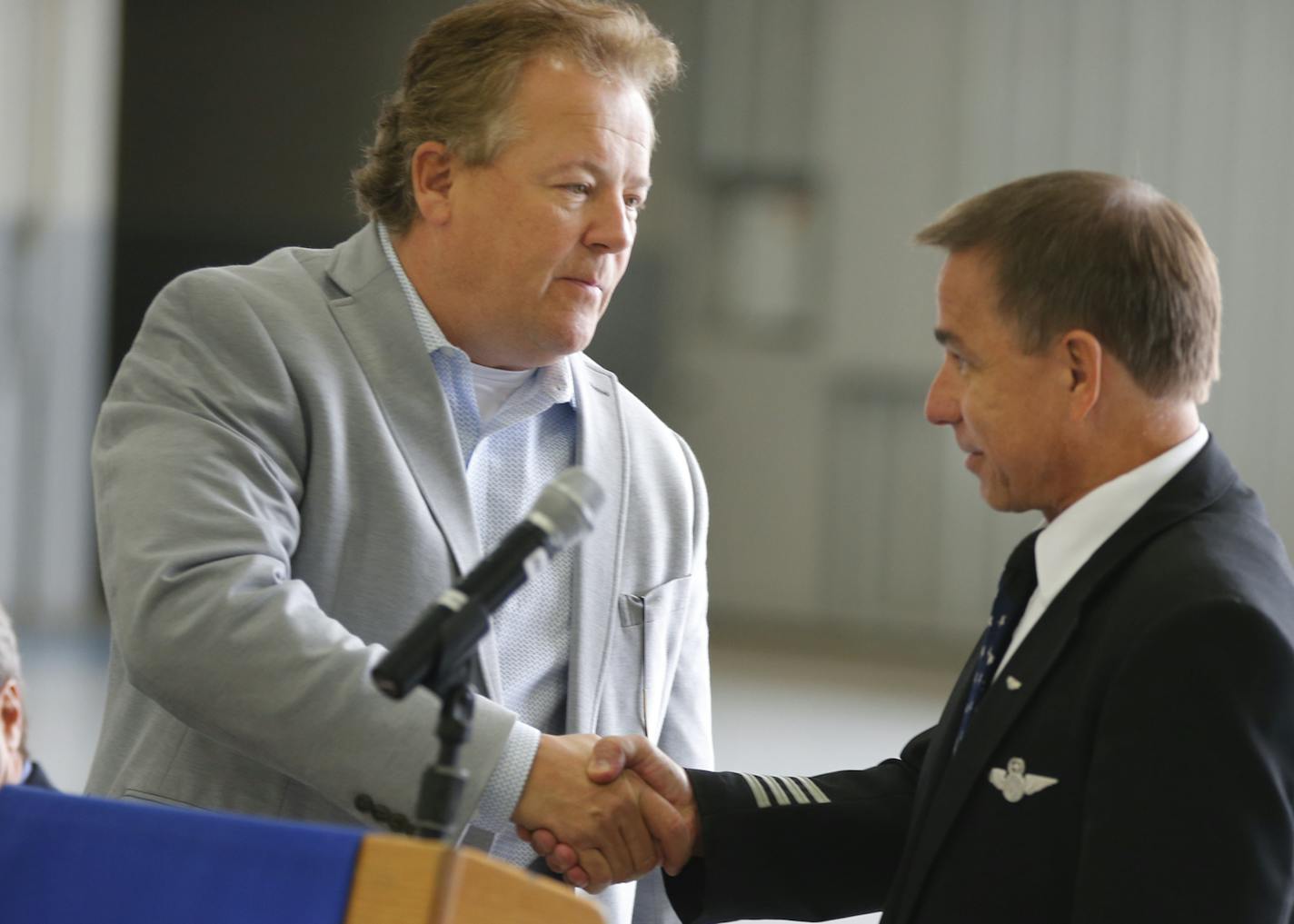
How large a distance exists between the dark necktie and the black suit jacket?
0.06m

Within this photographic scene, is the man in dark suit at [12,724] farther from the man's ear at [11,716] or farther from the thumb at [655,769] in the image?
the thumb at [655,769]

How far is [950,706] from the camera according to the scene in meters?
1.71

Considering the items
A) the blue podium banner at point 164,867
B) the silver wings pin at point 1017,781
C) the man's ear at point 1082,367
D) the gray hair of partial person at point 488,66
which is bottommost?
the blue podium banner at point 164,867

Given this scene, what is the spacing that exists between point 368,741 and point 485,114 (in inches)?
32.0

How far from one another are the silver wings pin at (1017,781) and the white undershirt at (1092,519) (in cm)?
13

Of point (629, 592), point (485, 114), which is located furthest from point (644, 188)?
point (629, 592)

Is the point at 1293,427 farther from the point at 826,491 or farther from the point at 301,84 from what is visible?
the point at 301,84

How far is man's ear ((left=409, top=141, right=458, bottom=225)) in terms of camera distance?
2.02 meters

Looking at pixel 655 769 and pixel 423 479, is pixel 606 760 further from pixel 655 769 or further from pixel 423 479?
pixel 423 479

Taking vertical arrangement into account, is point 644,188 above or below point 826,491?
above

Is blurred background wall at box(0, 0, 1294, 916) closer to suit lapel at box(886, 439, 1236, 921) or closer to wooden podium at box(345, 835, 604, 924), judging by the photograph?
suit lapel at box(886, 439, 1236, 921)

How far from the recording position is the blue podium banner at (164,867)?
1.20 metres

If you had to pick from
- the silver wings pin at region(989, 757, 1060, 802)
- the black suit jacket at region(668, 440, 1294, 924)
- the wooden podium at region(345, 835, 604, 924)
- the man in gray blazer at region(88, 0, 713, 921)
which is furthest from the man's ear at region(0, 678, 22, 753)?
the silver wings pin at region(989, 757, 1060, 802)

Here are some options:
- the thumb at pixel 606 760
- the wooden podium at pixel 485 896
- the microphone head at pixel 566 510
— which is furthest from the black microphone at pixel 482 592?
the thumb at pixel 606 760
